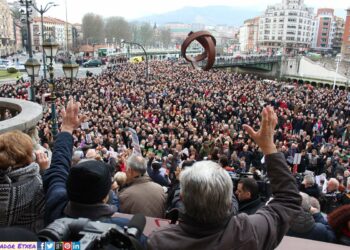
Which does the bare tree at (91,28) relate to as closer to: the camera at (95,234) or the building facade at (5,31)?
the building facade at (5,31)

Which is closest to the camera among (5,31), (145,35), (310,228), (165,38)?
(310,228)

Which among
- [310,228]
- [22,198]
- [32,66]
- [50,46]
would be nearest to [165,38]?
[32,66]

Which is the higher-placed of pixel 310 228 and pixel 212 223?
pixel 212 223

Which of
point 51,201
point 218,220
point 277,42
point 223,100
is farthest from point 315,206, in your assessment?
point 277,42

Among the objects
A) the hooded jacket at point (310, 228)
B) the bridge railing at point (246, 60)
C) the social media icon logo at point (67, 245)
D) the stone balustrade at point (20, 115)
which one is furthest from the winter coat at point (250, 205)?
the bridge railing at point (246, 60)

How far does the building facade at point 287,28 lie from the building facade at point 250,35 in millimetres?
5149

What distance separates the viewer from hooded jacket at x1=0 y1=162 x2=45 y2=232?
196cm

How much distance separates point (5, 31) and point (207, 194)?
3614 inches

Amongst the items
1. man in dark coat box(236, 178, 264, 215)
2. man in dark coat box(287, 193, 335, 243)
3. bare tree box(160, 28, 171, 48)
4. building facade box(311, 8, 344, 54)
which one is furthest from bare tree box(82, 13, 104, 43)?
man in dark coat box(287, 193, 335, 243)

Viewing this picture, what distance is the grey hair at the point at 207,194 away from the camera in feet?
5.03

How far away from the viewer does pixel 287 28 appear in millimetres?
112750

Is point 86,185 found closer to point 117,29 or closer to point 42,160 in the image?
point 42,160

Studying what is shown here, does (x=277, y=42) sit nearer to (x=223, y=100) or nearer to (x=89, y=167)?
(x=223, y=100)

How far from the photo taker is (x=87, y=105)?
16016 millimetres
